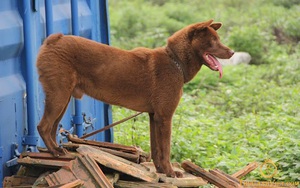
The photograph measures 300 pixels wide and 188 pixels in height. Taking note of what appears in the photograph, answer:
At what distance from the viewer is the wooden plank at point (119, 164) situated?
5.44m

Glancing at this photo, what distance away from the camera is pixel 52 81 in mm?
5512

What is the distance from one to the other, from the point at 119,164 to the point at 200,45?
4.38 feet

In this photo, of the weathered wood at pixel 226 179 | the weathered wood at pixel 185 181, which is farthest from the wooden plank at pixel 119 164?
the weathered wood at pixel 226 179

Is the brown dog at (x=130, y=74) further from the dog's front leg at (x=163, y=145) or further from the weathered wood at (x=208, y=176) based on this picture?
the weathered wood at (x=208, y=176)

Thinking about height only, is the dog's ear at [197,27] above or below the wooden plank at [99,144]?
above

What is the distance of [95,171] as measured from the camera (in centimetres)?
520

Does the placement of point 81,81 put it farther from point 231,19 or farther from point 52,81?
point 231,19

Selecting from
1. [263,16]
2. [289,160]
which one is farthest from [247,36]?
[289,160]

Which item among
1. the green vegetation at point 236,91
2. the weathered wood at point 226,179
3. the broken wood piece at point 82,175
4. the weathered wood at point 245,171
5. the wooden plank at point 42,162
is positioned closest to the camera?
the broken wood piece at point 82,175

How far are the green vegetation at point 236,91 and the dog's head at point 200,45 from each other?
1697mm

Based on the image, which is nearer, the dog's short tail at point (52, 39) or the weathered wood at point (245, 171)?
the dog's short tail at point (52, 39)

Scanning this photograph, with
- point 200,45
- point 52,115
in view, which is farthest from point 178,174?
point 52,115

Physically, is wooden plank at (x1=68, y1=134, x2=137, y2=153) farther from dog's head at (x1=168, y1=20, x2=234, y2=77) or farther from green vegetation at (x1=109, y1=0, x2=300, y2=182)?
green vegetation at (x1=109, y1=0, x2=300, y2=182)

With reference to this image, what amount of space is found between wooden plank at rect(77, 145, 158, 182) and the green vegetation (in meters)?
1.98
